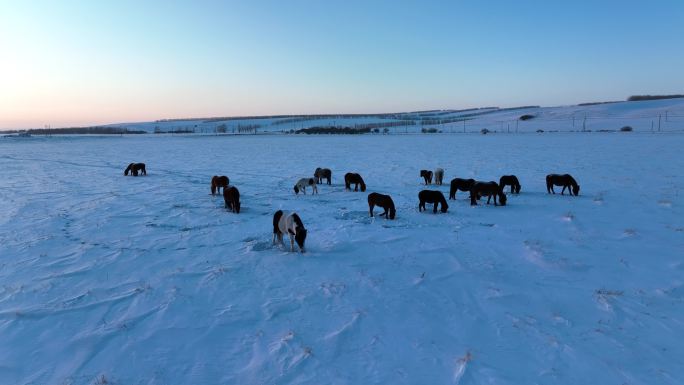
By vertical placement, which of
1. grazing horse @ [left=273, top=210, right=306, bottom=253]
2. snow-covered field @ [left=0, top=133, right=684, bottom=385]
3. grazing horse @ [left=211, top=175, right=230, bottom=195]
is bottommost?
snow-covered field @ [left=0, top=133, right=684, bottom=385]

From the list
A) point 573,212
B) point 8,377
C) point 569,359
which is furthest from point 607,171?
point 8,377

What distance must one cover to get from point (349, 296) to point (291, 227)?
2668mm

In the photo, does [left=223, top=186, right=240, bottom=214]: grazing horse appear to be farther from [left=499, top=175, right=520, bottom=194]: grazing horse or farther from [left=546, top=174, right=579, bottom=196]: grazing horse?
[left=546, top=174, right=579, bottom=196]: grazing horse

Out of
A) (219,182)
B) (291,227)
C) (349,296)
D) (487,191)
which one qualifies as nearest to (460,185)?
(487,191)

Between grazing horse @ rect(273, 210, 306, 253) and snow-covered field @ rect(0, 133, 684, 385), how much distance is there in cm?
34

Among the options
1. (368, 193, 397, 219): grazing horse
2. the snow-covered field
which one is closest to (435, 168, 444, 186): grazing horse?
the snow-covered field

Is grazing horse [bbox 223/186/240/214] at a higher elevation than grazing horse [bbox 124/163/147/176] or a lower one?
lower

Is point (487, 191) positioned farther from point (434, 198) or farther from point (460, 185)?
point (434, 198)

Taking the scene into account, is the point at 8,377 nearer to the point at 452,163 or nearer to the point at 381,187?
the point at 381,187

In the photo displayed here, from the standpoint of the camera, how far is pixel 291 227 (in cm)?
935

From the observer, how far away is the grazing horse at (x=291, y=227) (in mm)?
9273

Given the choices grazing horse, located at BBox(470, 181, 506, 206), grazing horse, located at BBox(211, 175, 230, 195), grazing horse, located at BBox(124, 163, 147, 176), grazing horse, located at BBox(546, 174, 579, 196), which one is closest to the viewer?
grazing horse, located at BBox(470, 181, 506, 206)

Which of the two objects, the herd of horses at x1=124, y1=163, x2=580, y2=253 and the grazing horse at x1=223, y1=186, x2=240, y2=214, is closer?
the herd of horses at x1=124, y1=163, x2=580, y2=253

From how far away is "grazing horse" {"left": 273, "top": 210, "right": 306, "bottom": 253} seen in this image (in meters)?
9.27
